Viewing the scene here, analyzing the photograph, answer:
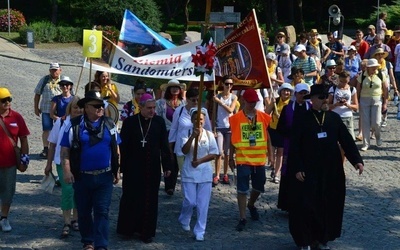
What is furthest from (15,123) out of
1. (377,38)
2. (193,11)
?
(193,11)

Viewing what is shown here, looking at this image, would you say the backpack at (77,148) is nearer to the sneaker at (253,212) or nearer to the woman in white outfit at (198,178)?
the woman in white outfit at (198,178)

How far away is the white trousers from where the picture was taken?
9.51 metres

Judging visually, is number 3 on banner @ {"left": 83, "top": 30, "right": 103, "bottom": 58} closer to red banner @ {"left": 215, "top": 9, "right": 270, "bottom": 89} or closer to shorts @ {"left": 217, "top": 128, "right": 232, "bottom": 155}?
red banner @ {"left": 215, "top": 9, "right": 270, "bottom": 89}

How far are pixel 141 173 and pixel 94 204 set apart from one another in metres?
0.94

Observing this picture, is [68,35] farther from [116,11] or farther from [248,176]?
[248,176]

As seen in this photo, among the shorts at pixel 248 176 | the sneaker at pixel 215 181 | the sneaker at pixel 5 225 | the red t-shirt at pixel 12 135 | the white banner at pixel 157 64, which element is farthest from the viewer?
the sneaker at pixel 215 181

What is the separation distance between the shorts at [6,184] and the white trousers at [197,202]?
200cm

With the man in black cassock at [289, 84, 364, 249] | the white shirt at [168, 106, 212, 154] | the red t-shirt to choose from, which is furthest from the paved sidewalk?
the white shirt at [168, 106, 212, 154]

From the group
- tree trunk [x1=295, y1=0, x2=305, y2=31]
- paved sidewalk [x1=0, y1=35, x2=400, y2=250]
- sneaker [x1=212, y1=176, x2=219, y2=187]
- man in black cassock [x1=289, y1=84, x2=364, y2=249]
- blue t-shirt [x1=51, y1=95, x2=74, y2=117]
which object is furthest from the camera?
tree trunk [x1=295, y1=0, x2=305, y2=31]

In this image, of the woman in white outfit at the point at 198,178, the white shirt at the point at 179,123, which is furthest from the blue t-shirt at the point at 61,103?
the woman in white outfit at the point at 198,178

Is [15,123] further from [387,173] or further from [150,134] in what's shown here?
[387,173]

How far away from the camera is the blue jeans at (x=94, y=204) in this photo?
8.55 m

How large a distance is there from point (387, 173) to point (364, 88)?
2.35 metres

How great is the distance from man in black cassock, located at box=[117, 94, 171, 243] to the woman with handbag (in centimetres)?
120
